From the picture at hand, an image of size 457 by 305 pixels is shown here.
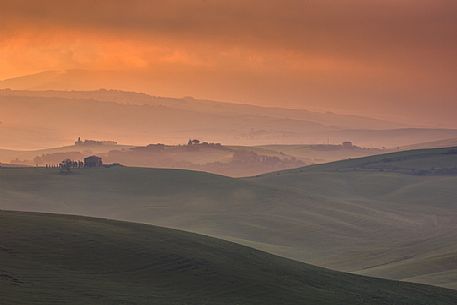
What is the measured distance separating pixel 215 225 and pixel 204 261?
348 feet

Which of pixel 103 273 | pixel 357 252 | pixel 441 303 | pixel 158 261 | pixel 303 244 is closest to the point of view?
pixel 103 273

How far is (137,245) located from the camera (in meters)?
74.2

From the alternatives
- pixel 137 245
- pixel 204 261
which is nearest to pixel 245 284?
pixel 204 261

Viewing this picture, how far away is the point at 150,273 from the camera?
67.4 meters

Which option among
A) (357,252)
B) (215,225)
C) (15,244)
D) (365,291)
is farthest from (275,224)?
(15,244)

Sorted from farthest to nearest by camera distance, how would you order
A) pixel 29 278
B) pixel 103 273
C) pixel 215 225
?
pixel 215 225 < pixel 103 273 < pixel 29 278

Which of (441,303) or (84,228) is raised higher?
(84,228)

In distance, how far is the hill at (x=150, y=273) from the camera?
59.4m

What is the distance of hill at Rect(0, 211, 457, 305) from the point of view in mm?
59375

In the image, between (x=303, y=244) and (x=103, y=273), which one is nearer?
(x=103, y=273)

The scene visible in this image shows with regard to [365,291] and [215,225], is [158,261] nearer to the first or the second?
[365,291]

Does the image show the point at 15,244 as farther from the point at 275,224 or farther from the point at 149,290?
the point at 275,224

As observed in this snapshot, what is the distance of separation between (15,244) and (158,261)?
10279 mm

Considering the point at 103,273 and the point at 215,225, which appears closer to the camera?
the point at 103,273
